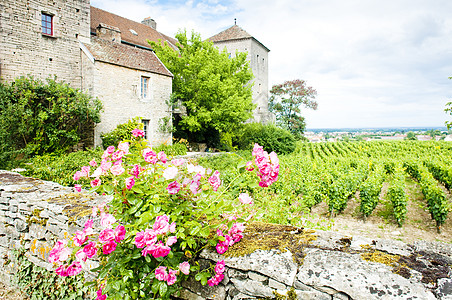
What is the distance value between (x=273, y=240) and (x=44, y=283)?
3281 mm

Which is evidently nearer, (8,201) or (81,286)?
A: (81,286)

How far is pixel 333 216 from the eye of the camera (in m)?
9.71

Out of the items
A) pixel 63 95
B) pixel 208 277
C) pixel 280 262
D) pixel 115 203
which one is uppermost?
pixel 63 95

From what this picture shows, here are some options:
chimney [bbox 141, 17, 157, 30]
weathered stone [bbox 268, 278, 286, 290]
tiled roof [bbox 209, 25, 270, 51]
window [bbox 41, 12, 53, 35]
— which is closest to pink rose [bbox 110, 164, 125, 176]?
weathered stone [bbox 268, 278, 286, 290]

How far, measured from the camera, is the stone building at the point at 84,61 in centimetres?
1293

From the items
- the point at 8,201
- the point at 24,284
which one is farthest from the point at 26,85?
the point at 24,284

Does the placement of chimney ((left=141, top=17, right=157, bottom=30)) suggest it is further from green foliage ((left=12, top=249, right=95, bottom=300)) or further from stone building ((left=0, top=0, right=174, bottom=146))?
green foliage ((left=12, top=249, right=95, bottom=300))

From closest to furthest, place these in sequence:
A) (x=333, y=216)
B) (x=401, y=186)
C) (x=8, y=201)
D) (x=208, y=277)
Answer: (x=208, y=277)
(x=8, y=201)
(x=401, y=186)
(x=333, y=216)

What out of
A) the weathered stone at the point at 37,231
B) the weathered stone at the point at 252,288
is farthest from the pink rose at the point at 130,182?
the weathered stone at the point at 37,231

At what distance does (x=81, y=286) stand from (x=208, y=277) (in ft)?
6.69

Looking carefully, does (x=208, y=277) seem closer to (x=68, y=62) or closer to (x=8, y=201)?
(x=8, y=201)

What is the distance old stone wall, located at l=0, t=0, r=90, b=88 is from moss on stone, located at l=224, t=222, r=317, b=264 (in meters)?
15.1

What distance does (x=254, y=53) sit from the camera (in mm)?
33406

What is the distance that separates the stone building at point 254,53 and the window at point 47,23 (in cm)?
1940
